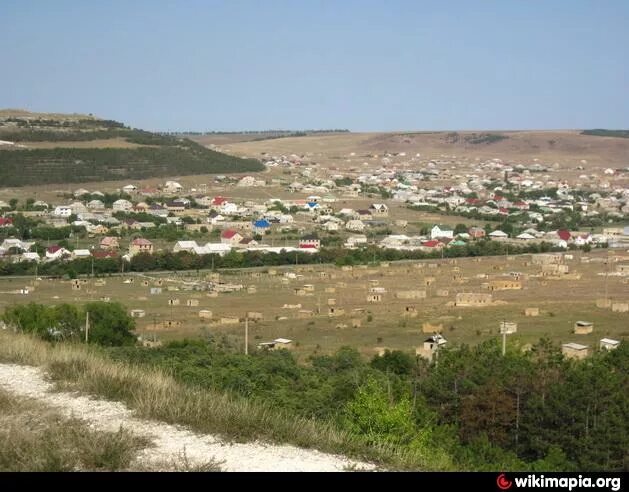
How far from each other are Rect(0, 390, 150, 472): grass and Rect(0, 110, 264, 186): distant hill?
4677 centimetres

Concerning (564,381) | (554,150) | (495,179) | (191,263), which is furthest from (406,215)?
(554,150)

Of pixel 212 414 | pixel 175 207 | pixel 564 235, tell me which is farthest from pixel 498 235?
pixel 212 414

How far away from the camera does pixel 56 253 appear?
29.4m

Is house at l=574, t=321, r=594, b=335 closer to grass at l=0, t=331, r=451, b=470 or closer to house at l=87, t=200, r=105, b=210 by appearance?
grass at l=0, t=331, r=451, b=470

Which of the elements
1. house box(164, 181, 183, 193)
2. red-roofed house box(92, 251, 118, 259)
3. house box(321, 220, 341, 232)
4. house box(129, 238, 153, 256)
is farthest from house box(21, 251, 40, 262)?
house box(164, 181, 183, 193)

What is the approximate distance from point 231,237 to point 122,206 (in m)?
11.0

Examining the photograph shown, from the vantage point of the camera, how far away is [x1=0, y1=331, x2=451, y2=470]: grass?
4.08m

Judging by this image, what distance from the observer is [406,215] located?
46.8 meters

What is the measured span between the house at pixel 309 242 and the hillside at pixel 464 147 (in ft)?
149
